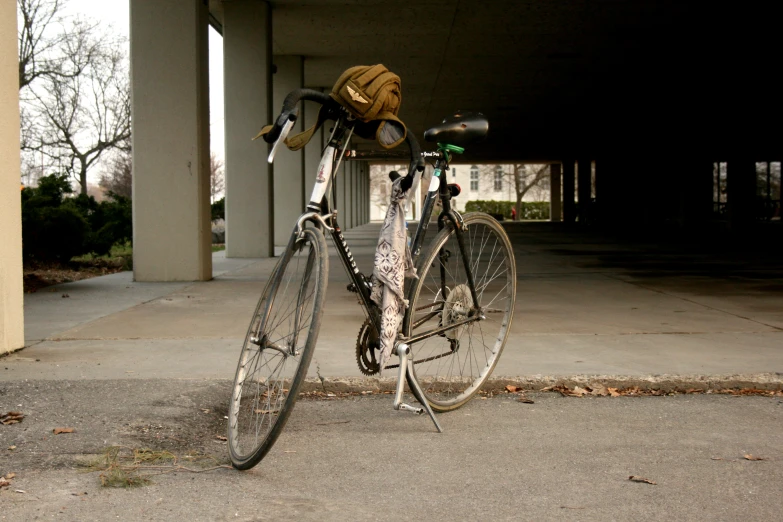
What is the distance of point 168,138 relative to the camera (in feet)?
37.2

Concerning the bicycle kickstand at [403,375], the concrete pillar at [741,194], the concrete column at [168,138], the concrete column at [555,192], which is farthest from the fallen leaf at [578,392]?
the concrete column at [555,192]

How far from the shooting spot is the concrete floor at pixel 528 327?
16.4 ft

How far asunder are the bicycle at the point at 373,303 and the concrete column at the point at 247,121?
12.0 m

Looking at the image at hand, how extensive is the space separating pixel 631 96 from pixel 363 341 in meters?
25.3

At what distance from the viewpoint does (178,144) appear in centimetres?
1134

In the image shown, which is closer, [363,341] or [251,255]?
[363,341]

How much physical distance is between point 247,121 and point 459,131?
513 inches

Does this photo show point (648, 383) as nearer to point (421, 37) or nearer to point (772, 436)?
point (772, 436)

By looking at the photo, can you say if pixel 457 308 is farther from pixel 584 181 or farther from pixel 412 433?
pixel 584 181

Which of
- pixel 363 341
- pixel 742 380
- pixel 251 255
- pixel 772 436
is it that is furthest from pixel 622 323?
pixel 251 255

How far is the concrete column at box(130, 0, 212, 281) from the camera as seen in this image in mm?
11234

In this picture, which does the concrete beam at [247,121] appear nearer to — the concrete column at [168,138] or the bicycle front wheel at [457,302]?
the concrete column at [168,138]

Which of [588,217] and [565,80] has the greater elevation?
[565,80]

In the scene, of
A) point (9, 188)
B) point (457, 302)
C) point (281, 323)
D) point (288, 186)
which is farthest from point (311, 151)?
point (281, 323)
